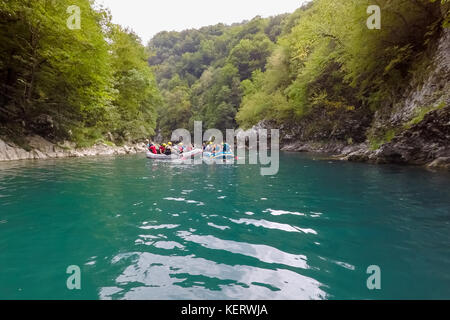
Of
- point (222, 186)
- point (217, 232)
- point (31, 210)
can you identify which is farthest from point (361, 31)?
point (31, 210)

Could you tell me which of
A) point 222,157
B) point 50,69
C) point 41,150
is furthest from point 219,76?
point 41,150

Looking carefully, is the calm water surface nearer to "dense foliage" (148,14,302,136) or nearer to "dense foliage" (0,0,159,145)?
"dense foliage" (0,0,159,145)

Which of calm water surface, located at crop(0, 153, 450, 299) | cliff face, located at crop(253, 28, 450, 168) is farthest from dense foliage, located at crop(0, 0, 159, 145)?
cliff face, located at crop(253, 28, 450, 168)

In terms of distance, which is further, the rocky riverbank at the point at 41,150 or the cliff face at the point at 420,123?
the rocky riverbank at the point at 41,150

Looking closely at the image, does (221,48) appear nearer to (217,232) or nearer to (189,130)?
(189,130)

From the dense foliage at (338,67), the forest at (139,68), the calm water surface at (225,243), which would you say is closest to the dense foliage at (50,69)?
the forest at (139,68)

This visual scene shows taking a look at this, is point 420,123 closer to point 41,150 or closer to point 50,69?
point 50,69

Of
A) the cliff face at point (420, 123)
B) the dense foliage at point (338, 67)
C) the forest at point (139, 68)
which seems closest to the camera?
the cliff face at point (420, 123)

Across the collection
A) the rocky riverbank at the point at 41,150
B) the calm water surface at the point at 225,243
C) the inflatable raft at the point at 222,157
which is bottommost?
the calm water surface at the point at 225,243

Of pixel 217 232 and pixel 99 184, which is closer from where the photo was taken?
pixel 217 232

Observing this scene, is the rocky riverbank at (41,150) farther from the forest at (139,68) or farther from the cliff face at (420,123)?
the cliff face at (420,123)

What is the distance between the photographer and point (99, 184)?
7.82m

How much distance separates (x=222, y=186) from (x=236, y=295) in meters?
5.60

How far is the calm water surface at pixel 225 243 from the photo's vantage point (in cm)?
242
